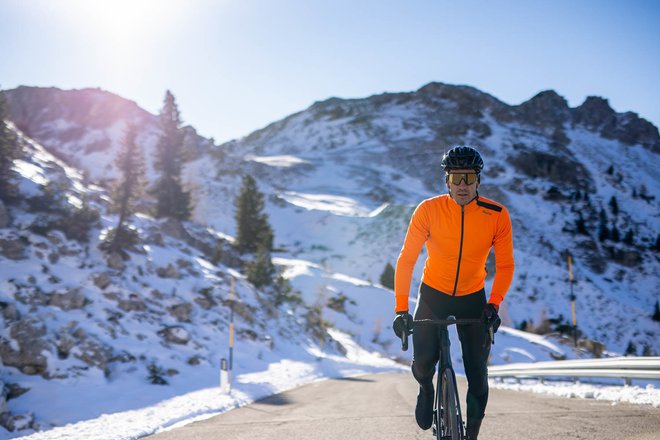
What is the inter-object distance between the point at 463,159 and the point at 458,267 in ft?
3.14

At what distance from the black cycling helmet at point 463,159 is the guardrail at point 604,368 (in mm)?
5980

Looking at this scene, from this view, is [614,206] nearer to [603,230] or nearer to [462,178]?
[603,230]

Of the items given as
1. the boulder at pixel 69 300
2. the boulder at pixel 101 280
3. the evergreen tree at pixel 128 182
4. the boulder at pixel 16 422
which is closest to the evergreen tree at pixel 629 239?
the evergreen tree at pixel 128 182

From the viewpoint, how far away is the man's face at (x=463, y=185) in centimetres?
380

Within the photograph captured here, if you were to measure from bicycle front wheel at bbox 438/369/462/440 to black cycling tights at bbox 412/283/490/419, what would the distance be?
0.21 m

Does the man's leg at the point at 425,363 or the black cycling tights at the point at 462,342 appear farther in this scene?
the man's leg at the point at 425,363

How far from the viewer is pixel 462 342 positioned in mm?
3795

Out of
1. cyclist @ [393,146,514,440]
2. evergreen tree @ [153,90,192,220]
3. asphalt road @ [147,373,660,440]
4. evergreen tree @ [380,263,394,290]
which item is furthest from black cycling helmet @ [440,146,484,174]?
→ evergreen tree @ [380,263,394,290]

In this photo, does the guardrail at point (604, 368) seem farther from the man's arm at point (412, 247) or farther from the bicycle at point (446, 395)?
the man's arm at point (412, 247)

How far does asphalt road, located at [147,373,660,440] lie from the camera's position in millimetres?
4926

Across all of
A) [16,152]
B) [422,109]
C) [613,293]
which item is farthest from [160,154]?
[422,109]

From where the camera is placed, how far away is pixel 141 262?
19500mm

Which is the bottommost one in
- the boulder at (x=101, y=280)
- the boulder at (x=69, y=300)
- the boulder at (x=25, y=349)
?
the boulder at (x=25, y=349)

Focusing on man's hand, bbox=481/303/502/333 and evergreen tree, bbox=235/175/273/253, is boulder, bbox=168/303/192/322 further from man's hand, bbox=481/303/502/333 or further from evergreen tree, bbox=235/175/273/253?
evergreen tree, bbox=235/175/273/253
